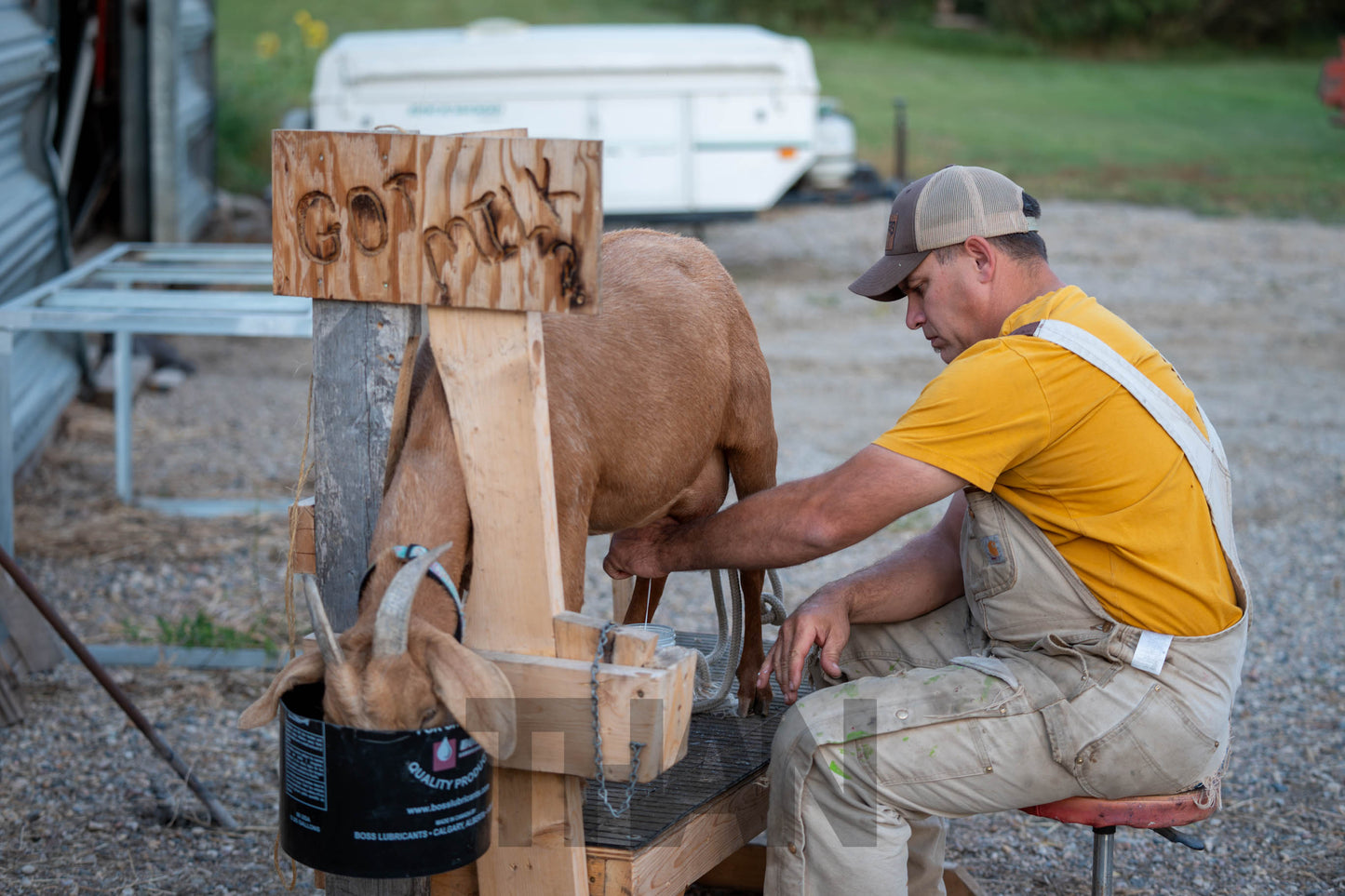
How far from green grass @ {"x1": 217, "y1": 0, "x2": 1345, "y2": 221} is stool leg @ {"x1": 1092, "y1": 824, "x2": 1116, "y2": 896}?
531 inches

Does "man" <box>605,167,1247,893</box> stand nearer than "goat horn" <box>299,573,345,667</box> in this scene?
No

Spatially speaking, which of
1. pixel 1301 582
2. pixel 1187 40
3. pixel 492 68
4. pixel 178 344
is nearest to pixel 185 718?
pixel 1301 582

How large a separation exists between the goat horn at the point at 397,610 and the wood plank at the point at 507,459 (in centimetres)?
30

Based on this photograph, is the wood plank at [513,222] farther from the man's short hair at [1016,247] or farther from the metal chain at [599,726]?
the man's short hair at [1016,247]

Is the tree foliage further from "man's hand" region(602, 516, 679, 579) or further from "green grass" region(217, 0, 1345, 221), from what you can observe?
"man's hand" region(602, 516, 679, 579)

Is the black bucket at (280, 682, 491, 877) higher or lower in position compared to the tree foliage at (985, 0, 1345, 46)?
lower

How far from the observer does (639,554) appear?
131 inches

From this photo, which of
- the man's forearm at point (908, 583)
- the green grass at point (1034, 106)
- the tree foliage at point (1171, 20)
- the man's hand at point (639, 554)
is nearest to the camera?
the man's hand at point (639, 554)

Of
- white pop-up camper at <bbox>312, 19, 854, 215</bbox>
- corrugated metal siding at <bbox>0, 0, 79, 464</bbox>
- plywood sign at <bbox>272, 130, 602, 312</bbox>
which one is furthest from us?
white pop-up camper at <bbox>312, 19, 854, 215</bbox>

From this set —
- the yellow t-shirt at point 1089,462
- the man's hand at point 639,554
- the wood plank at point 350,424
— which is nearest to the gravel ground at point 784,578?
the wood plank at point 350,424

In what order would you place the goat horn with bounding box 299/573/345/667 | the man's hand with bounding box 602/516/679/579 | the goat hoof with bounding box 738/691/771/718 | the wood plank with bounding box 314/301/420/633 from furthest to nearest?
the goat hoof with bounding box 738/691/771/718
the man's hand with bounding box 602/516/679/579
the wood plank with bounding box 314/301/420/633
the goat horn with bounding box 299/573/345/667

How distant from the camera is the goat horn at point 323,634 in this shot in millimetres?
2129

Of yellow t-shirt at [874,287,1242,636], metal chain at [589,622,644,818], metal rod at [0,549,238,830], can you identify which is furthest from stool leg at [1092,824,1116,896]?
metal rod at [0,549,238,830]

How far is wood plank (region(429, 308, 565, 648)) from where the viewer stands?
7.98ft
